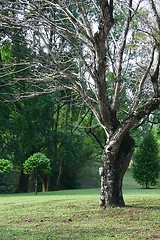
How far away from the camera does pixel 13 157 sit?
22875 millimetres

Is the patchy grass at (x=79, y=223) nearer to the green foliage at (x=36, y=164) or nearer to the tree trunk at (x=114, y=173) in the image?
the tree trunk at (x=114, y=173)

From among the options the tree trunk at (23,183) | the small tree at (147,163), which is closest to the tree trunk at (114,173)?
the small tree at (147,163)

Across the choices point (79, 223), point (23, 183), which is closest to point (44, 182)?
point (23, 183)

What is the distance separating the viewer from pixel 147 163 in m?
22.9

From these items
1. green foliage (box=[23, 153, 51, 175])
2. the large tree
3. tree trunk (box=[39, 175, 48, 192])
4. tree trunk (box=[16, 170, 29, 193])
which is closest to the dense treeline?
tree trunk (box=[16, 170, 29, 193])

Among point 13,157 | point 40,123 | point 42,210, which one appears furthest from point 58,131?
point 42,210

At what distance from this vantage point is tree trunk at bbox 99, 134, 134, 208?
375 inches

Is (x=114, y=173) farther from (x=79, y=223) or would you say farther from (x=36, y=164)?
(x=36, y=164)

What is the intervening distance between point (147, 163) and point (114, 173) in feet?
44.6

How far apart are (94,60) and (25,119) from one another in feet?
45.9

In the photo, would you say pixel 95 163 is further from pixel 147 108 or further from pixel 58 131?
pixel 147 108

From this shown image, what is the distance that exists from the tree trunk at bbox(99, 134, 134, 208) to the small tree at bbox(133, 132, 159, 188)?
13.2 meters

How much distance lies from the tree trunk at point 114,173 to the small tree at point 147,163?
13.2 meters

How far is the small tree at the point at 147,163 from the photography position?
74.7 feet
